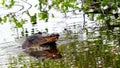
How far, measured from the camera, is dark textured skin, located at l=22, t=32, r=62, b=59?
38.6ft

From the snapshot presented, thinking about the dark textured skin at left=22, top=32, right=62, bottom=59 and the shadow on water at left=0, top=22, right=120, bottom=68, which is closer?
the shadow on water at left=0, top=22, right=120, bottom=68

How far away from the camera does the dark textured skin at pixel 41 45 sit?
11.8m

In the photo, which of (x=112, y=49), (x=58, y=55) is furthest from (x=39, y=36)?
(x=112, y=49)

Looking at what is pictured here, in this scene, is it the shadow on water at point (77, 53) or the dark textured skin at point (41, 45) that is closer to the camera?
the shadow on water at point (77, 53)

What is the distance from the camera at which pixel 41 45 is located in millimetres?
12367

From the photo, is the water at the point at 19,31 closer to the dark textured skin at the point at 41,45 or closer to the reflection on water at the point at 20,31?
the reflection on water at the point at 20,31

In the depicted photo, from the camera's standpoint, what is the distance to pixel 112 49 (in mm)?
10836

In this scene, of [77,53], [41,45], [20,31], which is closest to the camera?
[77,53]

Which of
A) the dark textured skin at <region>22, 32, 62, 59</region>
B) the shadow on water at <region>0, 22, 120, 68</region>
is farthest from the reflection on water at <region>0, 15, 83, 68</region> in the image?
the dark textured skin at <region>22, 32, 62, 59</region>

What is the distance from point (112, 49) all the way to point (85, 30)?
3060 mm

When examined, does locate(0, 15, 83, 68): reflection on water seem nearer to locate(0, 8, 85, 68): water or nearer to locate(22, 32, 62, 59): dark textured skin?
locate(0, 8, 85, 68): water

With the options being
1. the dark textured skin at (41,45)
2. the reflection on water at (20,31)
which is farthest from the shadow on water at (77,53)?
the dark textured skin at (41,45)

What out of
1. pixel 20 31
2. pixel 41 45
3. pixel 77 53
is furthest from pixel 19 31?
pixel 77 53

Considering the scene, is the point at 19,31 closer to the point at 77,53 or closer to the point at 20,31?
the point at 20,31
